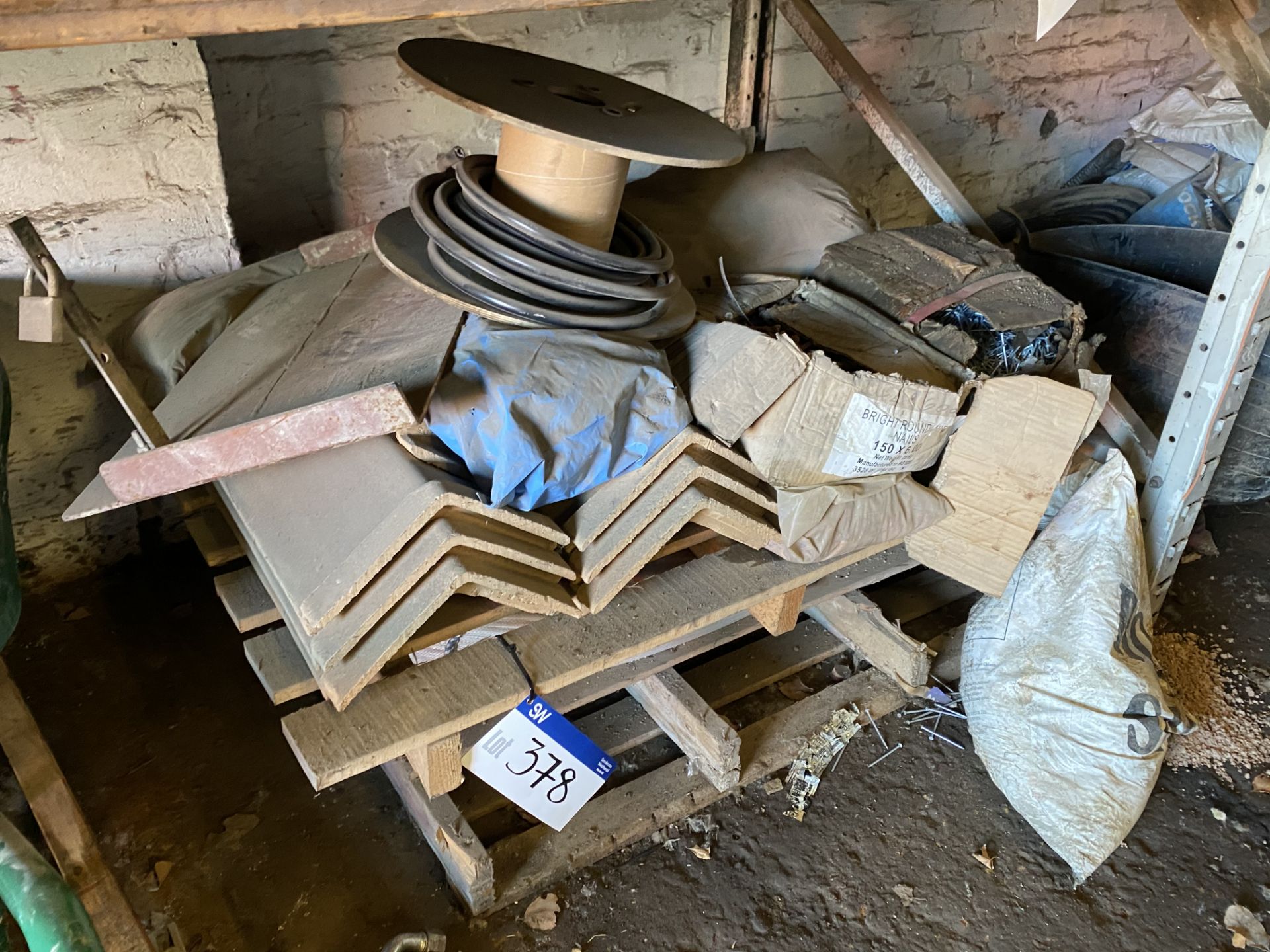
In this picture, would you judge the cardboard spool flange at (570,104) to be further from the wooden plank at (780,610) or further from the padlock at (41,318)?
A: the wooden plank at (780,610)

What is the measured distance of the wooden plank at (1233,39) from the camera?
6.36 feet

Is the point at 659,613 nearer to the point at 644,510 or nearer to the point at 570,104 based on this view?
the point at 644,510

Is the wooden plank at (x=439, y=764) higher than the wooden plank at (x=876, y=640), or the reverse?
the wooden plank at (x=439, y=764)

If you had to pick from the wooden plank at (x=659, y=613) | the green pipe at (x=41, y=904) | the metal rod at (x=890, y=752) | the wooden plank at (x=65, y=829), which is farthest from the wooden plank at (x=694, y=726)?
the green pipe at (x=41, y=904)

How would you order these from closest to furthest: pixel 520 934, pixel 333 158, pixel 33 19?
pixel 33 19 < pixel 520 934 < pixel 333 158

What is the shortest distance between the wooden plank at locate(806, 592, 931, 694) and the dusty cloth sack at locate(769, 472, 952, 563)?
0.36 metres

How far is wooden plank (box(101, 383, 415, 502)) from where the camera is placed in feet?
4.38

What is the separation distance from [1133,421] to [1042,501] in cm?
50

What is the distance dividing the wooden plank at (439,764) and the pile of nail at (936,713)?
1.12 meters

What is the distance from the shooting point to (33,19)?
3.48 feet

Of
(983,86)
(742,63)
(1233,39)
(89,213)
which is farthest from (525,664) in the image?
(983,86)

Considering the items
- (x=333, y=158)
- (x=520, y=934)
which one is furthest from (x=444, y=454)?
(x=333, y=158)

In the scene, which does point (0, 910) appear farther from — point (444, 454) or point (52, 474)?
point (52, 474)

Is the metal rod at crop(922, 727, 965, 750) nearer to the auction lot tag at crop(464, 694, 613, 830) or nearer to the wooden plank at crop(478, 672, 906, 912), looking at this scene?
the wooden plank at crop(478, 672, 906, 912)
